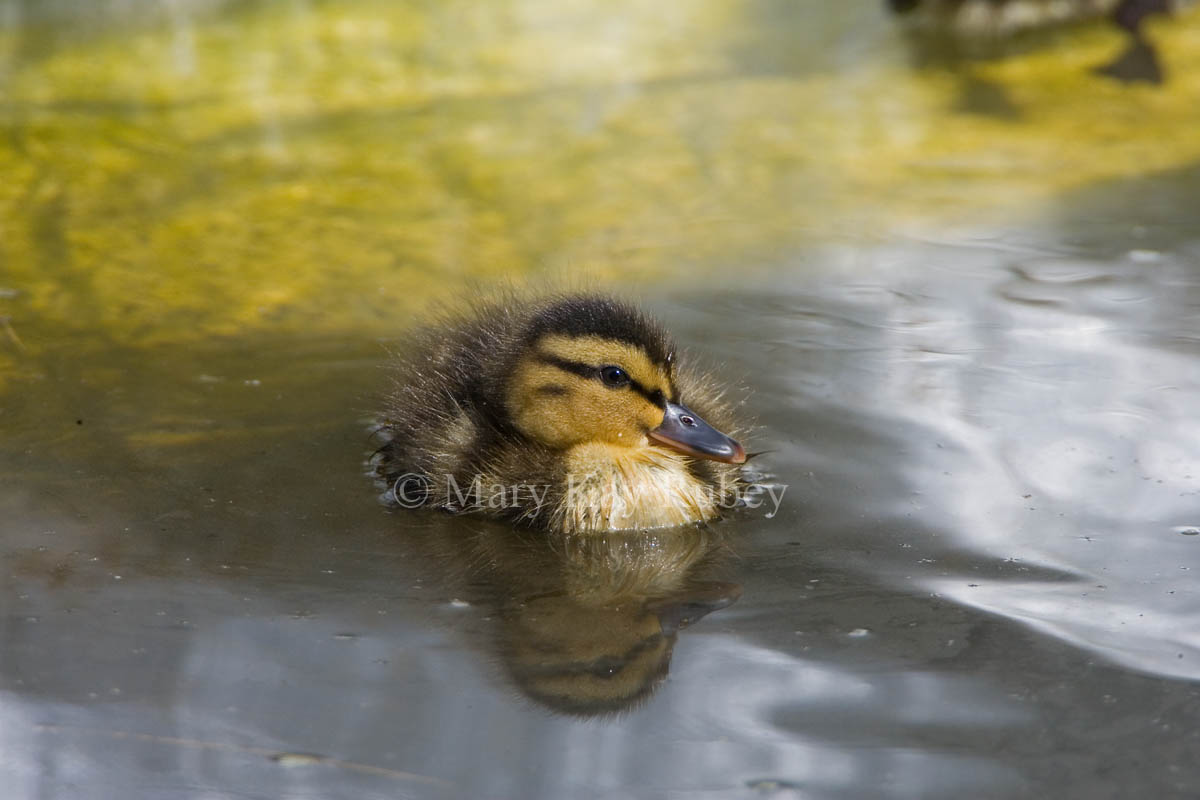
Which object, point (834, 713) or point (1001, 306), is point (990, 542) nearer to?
point (834, 713)

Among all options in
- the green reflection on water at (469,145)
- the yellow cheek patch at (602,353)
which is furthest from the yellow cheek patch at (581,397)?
the green reflection on water at (469,145)

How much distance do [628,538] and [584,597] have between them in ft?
1.28

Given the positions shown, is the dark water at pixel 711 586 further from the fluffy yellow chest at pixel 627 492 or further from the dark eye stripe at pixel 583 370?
the dark eye stripe at pixel 583 370

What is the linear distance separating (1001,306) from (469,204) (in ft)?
6.73

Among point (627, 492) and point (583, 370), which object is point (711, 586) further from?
point (583, 370)

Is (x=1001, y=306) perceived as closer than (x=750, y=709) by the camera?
No

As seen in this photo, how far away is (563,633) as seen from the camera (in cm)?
302

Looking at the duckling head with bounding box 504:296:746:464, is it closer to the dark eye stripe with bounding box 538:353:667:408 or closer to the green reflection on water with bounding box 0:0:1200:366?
the dark eye stripe with bounding box 538:353:667:408

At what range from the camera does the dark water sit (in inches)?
101

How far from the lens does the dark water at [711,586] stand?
257 cm

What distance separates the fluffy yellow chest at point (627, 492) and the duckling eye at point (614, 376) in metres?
0.18

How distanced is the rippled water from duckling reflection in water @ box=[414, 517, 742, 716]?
13 mm

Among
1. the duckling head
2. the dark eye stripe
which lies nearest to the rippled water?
the duckling head

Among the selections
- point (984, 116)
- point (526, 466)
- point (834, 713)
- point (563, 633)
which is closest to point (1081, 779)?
point (834, 713)
